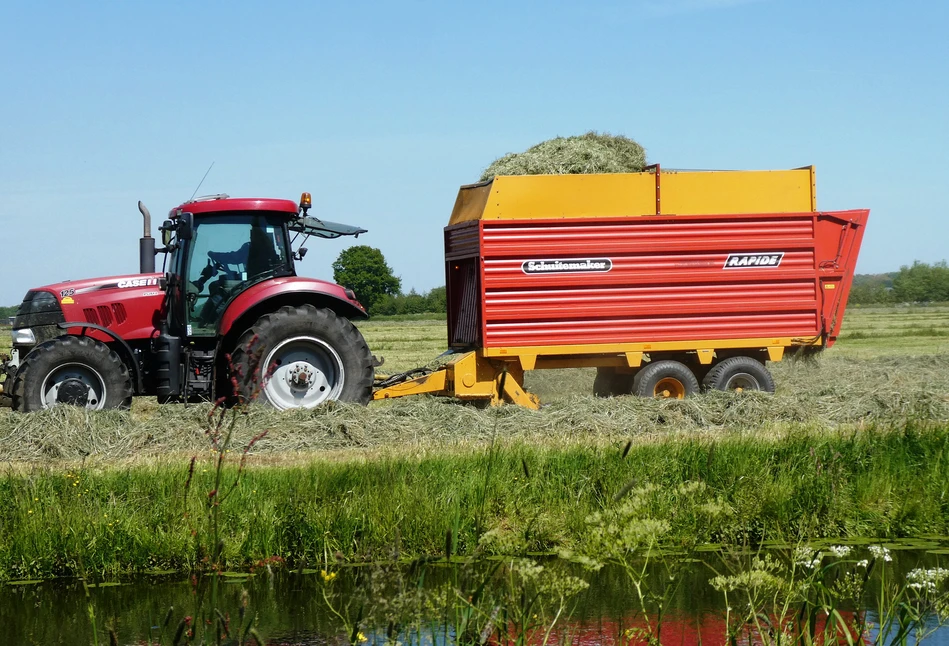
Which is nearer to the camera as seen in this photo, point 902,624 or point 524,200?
point 902,624

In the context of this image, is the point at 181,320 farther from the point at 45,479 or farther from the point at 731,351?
the point at 731,351

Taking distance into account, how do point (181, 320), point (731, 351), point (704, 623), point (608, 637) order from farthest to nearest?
1. point (731, 351)
2. point (181, 320)
3. point (704, 623)
4. point (608, 637)

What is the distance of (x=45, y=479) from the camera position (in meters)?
6.69

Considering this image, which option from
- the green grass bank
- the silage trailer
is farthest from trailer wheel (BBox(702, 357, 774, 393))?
the green grass bank

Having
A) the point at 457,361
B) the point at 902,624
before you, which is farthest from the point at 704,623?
the point at 457,361

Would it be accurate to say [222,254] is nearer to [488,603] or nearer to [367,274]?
[488,603]

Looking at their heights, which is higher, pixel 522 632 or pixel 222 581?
pixel 522 632

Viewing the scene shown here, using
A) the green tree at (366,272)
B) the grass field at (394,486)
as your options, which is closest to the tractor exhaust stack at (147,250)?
the grass field at (394,486)

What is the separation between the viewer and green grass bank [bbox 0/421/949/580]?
6043mm

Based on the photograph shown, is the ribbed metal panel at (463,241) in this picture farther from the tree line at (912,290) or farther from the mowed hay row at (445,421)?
the tree line at (912,290)

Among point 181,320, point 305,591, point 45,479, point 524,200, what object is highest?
point 524,200

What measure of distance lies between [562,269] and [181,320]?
13.2 ft

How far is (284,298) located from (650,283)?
4.04 meters

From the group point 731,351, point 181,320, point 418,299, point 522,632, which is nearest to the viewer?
point 522,632
